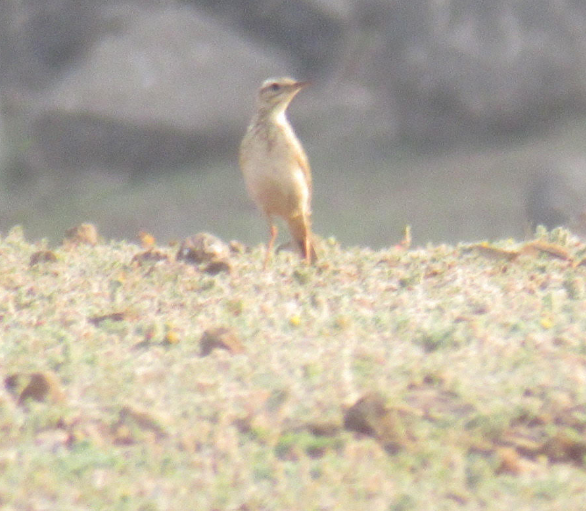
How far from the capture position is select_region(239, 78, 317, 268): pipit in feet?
18.9

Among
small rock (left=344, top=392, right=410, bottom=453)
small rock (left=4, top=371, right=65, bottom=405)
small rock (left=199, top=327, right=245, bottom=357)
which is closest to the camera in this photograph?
small rock (left=344, top=392, right=410, bottom=453)

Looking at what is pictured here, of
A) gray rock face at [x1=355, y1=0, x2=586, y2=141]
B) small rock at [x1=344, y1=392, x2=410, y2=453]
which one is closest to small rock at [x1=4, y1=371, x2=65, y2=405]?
small rock at [x1=344, y1=392, x2=410, y2=453]

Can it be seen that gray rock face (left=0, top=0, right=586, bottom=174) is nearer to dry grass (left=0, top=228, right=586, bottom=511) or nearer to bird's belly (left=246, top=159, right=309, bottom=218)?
bird's belly (left=246, top=159, right=309, bottom=218)

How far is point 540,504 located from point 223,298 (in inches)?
80.1

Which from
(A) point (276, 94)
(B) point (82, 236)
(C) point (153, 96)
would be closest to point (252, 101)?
(C) point (153, 96)

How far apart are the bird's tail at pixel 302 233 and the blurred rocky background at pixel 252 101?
9.57ft

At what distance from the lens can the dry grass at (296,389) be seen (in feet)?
9.09

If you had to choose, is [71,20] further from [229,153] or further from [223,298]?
[223,298]

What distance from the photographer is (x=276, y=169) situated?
5758 millimetres

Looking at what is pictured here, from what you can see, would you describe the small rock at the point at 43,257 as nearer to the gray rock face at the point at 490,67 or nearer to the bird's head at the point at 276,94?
the bird's head at the point at 276,94

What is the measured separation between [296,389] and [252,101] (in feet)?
21.1

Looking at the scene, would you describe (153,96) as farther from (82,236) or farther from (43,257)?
(43,257)

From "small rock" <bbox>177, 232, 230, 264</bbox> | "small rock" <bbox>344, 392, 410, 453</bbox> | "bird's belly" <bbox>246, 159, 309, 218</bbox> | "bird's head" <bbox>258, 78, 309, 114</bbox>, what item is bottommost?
"small rock" <bbox>344, 392, 410, 453</bbox>

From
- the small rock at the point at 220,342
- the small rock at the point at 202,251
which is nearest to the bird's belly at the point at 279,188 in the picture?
the small rock at the point at 202,251
